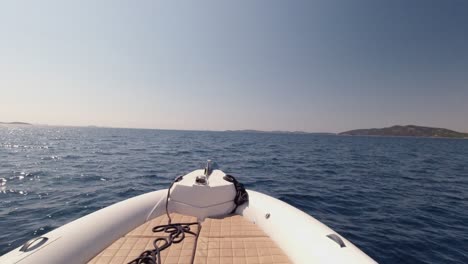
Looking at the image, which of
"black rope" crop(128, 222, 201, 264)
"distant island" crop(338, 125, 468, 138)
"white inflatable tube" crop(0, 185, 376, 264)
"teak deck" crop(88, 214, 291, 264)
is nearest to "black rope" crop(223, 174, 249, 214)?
"white inflatable tube" crop(0, 185, 376, 264)

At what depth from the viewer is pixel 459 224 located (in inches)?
223

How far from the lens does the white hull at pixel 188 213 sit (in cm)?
204

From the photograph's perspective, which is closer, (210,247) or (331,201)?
(210,247)

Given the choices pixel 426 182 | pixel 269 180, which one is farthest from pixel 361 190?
pixel 426 182

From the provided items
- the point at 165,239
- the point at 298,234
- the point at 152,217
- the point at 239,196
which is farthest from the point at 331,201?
the point at 165,239

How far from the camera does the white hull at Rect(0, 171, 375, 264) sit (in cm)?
204

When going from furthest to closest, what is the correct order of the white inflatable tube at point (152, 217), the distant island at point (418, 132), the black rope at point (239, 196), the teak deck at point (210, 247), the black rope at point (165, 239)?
1. the distant island at point (418, 132)
2. the black rope at point (239, 196)
3. the teak deck at point (210, 247)
4. the black rope at point (165, 239)
5. the white inflatable tube at point (152, 217)

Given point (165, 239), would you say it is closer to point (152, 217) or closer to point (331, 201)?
point (152, 217)

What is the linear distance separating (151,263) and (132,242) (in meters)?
0.63

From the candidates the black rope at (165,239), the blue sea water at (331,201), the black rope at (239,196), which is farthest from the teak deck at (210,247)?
the blue sea water at (331,201)

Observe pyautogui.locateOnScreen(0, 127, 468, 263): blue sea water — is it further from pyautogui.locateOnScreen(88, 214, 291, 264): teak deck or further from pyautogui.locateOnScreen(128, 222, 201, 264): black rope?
pyautogui.locateOnScreen(128, 222, 201, 264): black rope

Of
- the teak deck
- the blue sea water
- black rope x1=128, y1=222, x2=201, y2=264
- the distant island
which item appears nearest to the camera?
black rope x1=128, y1=222, x2=201, y2=264

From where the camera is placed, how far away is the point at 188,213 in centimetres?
356

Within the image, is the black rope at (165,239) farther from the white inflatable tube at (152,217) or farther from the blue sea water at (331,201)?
the blue sea water at (331,201)
